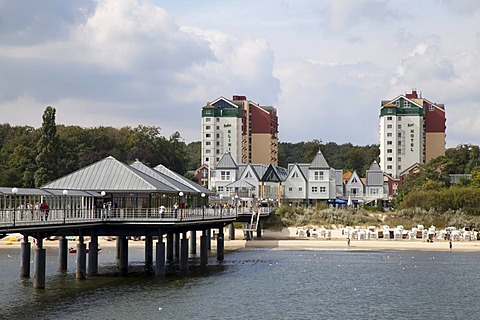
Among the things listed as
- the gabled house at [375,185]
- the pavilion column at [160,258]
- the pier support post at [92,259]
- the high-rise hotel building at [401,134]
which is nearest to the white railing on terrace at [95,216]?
the pavilion column at [160,258]

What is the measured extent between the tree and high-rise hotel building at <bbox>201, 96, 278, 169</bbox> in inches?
2072

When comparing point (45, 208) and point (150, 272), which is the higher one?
point (45, 208)

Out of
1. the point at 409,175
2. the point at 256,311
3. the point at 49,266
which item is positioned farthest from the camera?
the point at 409,175

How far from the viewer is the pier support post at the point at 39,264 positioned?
48594mm

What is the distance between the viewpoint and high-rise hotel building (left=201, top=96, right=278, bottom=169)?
168 meters

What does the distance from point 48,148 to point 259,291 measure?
6508 cm

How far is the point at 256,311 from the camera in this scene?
150 ft

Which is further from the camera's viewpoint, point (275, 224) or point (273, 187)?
point (273, 187)

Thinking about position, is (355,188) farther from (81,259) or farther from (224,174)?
(81,259)

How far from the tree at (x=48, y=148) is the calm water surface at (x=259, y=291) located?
122ft

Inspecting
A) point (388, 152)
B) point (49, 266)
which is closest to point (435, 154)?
point (388, 152)

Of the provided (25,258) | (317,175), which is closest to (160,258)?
(25,258)

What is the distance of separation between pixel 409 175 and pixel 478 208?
114ft

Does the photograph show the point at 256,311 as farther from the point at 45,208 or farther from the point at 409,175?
the point at 409,175
